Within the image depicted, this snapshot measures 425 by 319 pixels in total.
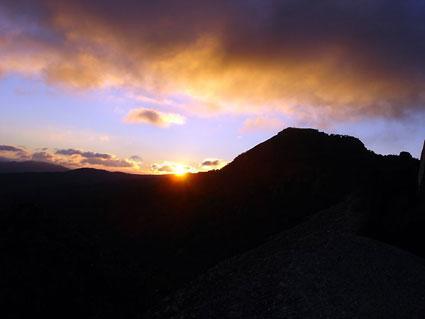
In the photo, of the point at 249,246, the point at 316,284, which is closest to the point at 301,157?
the point at 249,246

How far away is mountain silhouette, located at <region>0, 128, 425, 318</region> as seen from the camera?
2039cm

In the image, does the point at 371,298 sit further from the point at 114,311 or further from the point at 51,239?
the point at 51,239

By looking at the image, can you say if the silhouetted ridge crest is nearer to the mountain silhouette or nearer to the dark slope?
the mountain silhouette

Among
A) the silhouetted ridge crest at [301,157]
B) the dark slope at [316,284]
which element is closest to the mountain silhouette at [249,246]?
the dark slope at [316,284]

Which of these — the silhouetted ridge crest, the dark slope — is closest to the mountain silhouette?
the dark slope

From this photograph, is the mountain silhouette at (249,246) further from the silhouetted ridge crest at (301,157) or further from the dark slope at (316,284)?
the silhouetted ridge crest at (301,157)

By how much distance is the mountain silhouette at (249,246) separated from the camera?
2039 centimetres

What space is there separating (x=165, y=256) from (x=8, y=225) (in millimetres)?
14187

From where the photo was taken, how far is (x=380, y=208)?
26781 millimetres

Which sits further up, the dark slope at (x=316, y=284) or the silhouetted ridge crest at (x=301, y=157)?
the silhouetted ridge crest at (x=301, y=157)

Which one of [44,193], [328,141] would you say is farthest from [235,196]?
[44,193]

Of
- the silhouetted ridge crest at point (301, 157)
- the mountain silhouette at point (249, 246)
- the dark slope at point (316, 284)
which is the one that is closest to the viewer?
the dark slope at point (316, 284)

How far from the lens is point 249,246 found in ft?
118

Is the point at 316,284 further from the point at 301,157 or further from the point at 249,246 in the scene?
the point at 301,157
